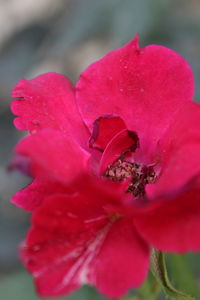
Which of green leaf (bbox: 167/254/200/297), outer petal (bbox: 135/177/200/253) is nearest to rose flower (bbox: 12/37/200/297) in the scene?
outer petal (bbox: 135/177/200/253)

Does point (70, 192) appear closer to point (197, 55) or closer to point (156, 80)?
point (156, 80)

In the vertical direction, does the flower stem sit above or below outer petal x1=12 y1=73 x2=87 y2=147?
below

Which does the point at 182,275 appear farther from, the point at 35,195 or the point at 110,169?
the point at 35,195

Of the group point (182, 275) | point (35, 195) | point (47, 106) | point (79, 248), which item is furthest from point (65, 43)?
point (79, 248)

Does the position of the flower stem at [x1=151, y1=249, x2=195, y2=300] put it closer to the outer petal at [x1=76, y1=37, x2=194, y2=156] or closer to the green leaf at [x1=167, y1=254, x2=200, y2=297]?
the outer petal at [x1=76, y1=37, x2=194, y2=156]

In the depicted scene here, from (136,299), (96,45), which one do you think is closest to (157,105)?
(136,299)

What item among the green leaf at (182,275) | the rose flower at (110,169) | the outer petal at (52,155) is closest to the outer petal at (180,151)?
the rose flower at (110,169)
